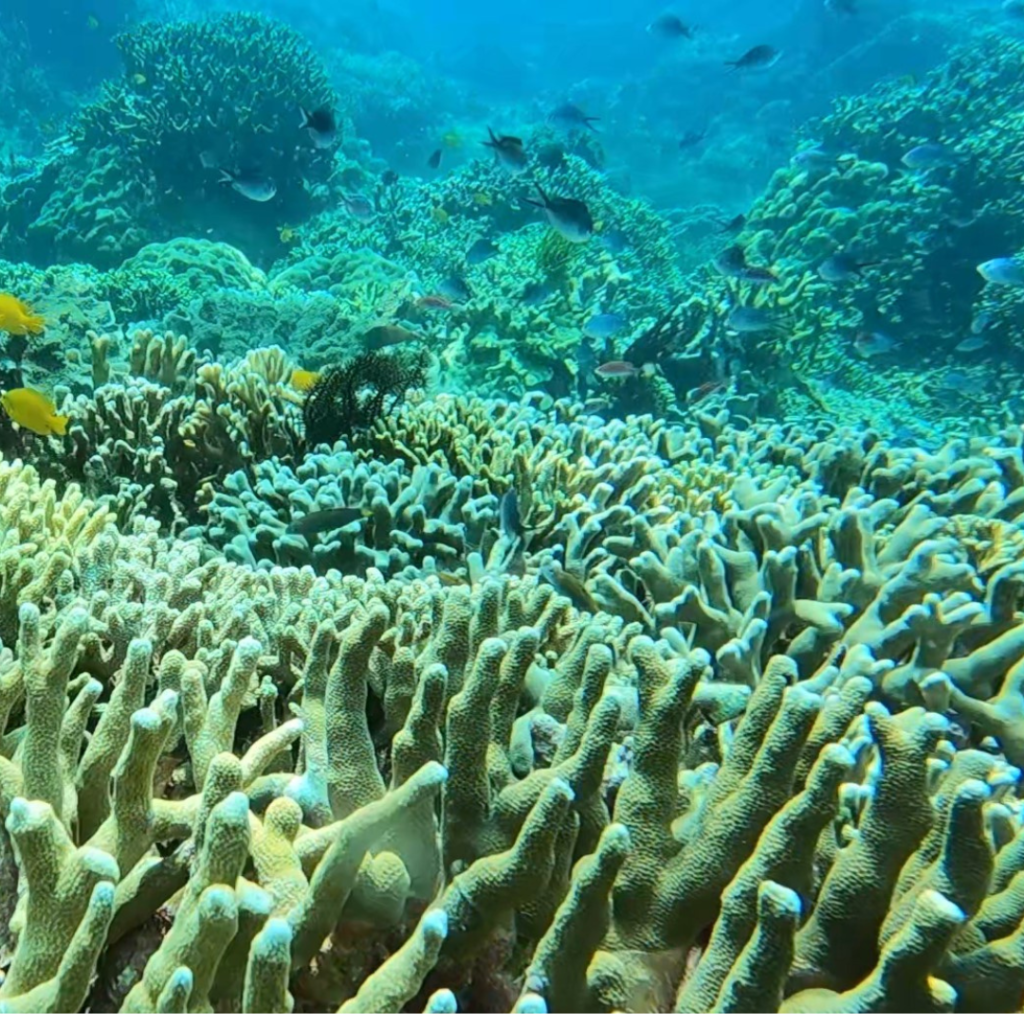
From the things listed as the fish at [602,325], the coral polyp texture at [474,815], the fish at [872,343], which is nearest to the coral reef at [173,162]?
the fish at [602,325]

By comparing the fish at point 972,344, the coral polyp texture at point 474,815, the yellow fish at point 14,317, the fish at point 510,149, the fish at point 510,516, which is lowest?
the coral polyp texture at point 474,815

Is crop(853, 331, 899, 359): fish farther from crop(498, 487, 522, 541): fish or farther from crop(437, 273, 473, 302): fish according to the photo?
crop(498, 487, 522, 541): fish

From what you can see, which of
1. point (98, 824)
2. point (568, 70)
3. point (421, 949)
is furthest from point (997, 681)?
point (568, 70)

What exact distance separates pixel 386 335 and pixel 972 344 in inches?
320

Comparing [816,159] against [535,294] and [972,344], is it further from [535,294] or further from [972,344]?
[535,294]

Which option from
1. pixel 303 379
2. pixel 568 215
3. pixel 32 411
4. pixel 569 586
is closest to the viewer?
pixel 569 586

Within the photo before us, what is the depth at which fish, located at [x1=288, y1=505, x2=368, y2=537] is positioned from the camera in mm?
3660

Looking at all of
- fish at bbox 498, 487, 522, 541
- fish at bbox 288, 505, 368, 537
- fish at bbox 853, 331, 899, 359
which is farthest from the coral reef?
fish at bbox 498, 487, 522, 541

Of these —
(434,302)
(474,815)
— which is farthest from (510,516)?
(434,302)

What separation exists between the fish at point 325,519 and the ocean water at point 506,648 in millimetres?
20

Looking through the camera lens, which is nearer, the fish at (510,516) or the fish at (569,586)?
the fish at (569,586)

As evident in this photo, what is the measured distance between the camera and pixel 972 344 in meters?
10.9

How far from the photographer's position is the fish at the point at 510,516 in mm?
3719

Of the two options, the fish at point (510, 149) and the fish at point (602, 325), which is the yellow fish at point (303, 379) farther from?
the fish at point (510, 149)
